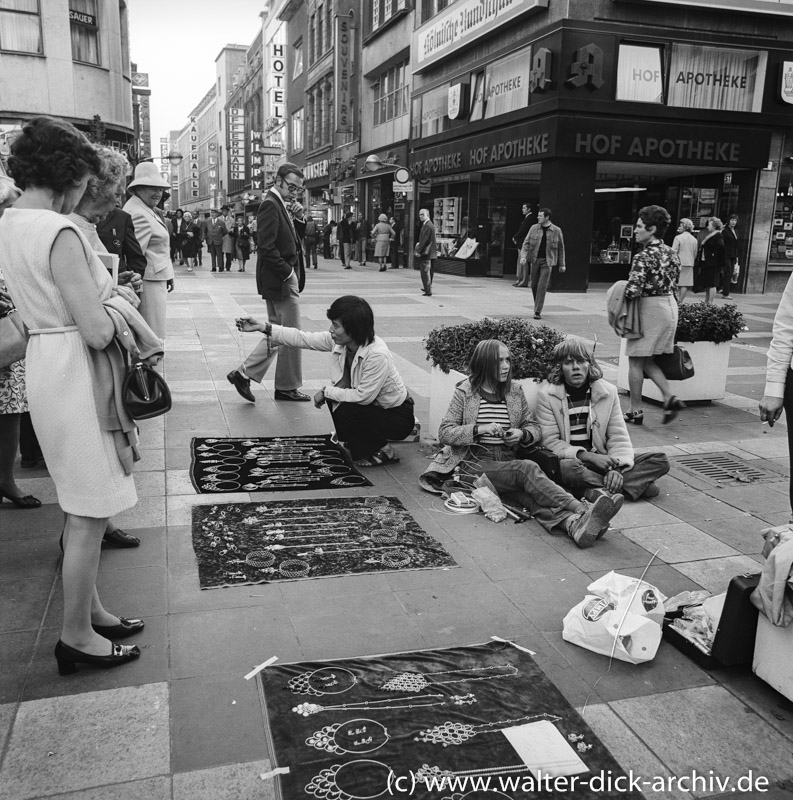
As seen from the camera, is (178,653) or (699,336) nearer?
(178,653)

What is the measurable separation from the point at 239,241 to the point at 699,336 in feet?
69.5

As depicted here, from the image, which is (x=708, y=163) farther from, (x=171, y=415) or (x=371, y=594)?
(x=371, y=594)

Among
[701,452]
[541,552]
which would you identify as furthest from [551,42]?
[541,552]

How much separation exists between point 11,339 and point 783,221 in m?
21.1

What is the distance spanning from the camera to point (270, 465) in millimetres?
5832

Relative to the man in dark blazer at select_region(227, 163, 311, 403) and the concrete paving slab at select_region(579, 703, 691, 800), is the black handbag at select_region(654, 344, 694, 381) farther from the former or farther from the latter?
the concrete paving slab at select_region(579, 703, 691, 800)

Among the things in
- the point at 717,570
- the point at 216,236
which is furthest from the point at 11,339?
the point at 216,236

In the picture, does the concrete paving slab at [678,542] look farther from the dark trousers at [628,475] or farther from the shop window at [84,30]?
the shop window at [84,30]

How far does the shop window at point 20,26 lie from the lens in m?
22.6

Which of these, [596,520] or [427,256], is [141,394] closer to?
[596,520]

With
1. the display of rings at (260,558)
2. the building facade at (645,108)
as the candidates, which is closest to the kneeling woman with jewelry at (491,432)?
the display of rings at (260,558)

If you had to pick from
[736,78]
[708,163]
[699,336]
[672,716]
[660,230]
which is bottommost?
[672,716]

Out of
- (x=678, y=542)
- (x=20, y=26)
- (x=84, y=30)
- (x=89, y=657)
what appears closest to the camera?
(x=89, y=657)

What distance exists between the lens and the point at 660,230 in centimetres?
713
